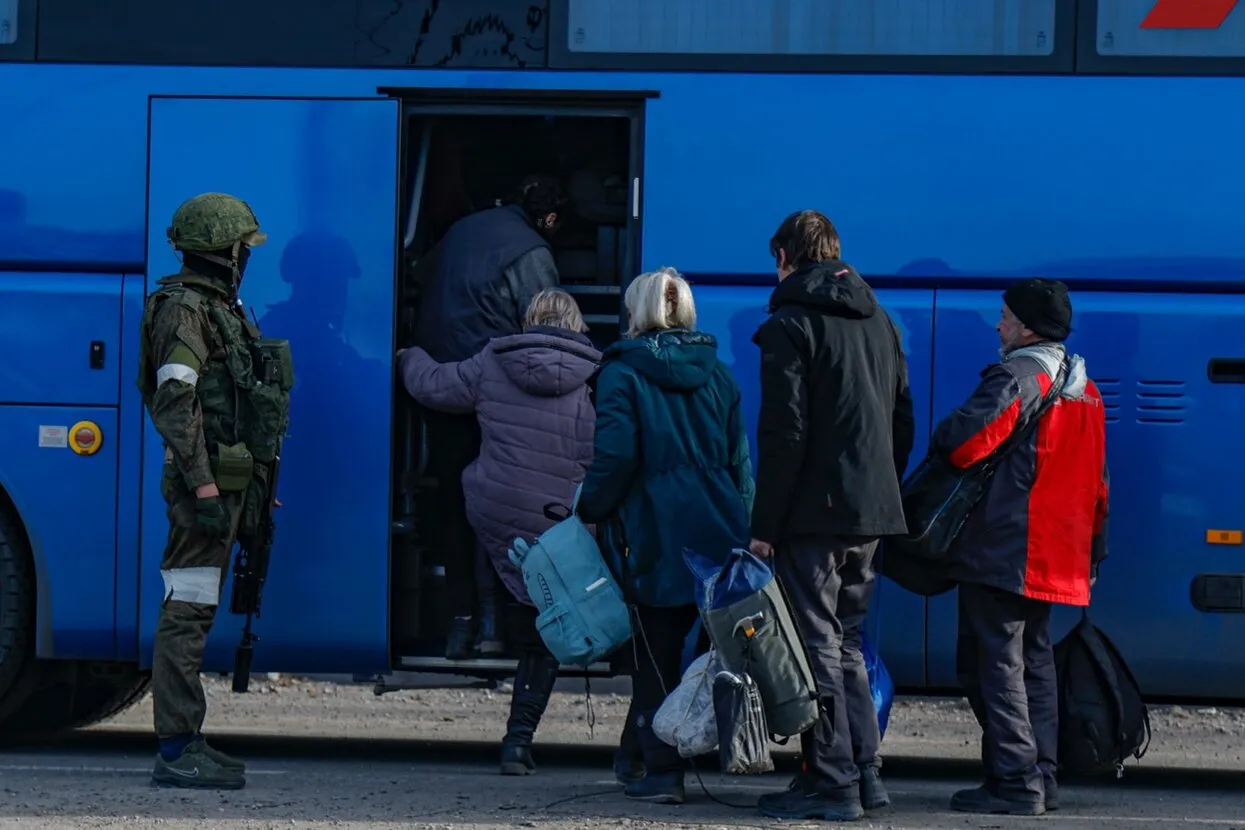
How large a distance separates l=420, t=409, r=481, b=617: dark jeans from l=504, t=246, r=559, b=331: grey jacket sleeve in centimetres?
45

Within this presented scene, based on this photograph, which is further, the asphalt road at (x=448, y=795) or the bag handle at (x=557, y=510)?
the bag handle at (x=557, y=510)

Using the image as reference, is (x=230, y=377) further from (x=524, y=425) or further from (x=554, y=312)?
(x=554, y=312)

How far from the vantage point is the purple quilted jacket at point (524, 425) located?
685cm

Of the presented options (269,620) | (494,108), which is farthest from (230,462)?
(494,108)

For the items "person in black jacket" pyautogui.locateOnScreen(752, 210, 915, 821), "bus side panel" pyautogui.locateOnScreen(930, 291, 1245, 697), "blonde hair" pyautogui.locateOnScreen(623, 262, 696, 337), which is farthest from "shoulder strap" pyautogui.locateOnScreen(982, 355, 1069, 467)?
"blonde hair" pyautogui.locateOnScreen(623, 262, 696, 337)

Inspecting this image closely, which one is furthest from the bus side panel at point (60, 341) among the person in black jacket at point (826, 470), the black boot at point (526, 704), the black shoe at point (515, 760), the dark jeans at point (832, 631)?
the dark jeans at point (832, 631)

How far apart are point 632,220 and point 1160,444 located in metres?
2.08

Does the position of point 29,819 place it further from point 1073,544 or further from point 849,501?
point 1073,544

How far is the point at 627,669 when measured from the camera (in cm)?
704

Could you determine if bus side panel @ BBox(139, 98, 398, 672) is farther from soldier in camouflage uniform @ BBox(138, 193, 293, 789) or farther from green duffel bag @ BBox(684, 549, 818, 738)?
green duffel bag @ BBox(684, 549, 818, 738)

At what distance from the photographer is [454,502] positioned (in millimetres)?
7367

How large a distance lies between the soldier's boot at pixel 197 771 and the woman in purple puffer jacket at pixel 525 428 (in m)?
1.09

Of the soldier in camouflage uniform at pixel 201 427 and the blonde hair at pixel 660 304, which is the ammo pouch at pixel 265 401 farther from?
the blonde hair at pixel 660 304

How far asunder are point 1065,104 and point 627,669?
8.57ft
